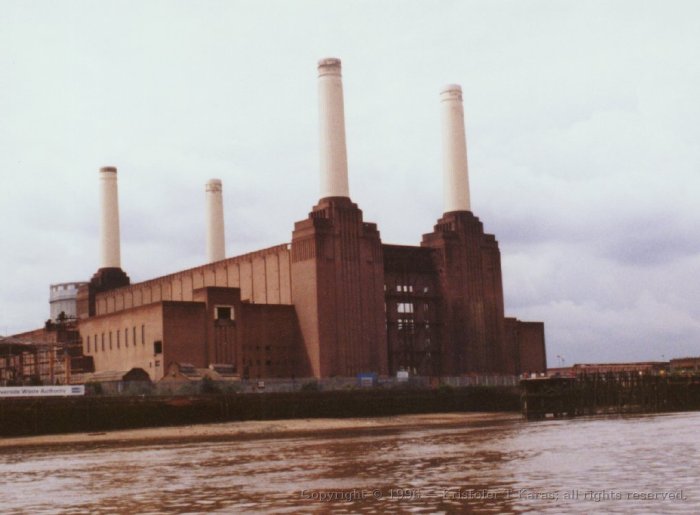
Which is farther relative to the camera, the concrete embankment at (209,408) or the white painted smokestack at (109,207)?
the white painted smokestack at (109,207)

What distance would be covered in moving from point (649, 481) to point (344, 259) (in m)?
69.6

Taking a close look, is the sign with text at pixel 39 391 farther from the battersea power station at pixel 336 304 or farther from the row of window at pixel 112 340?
the row of window at pixel 112 340

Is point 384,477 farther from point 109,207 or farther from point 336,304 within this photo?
point 109,207

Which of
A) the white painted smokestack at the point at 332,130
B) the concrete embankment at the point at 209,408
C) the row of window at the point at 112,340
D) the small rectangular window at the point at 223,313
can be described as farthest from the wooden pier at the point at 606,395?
the row of window at the point at 112,340

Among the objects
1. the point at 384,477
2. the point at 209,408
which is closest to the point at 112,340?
the point at 209,408

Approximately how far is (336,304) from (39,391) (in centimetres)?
3167

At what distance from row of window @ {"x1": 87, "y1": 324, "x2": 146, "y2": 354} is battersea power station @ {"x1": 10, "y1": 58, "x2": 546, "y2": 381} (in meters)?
0.20

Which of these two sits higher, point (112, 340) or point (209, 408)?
point (112, 340)

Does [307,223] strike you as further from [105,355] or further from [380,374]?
[105,355]

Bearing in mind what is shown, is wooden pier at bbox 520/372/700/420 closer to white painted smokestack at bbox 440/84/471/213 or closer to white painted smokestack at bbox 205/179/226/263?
white painted smokestack at bbox 440/84/471/213

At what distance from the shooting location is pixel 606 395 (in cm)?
8506

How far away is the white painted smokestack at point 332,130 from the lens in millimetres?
91000

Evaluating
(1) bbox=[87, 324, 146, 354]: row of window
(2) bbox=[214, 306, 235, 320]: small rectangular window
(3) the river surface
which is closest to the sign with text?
(3) the river surface

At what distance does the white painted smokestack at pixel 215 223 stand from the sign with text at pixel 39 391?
50.4m
